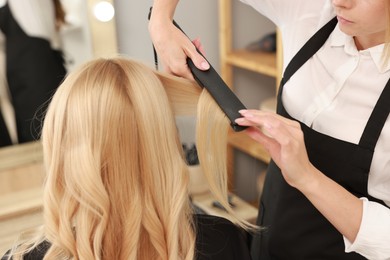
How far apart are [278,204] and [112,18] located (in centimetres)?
114

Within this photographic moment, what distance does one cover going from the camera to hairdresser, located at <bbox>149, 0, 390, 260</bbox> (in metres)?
0.96

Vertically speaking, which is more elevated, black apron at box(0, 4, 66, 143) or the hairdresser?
the hairdresser

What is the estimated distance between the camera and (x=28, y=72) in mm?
2021

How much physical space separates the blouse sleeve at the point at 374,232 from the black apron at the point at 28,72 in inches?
53.1

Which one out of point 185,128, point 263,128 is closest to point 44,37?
point 185,128

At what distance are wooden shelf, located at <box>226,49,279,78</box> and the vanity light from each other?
0.58 meters

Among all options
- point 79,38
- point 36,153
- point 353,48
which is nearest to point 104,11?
point 79,38

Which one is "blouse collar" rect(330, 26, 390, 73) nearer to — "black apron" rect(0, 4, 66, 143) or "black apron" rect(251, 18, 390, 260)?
"black apron" rect(251, 18, 390, 260)

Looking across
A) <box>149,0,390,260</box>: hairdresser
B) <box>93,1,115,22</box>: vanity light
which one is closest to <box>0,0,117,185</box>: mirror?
<box>93,1,115,22</box>: vanity light

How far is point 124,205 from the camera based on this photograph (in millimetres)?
1030

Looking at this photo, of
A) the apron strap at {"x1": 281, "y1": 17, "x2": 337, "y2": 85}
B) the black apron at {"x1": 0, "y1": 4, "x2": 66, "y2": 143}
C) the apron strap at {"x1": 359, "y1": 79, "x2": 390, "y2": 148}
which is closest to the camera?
the apron strap at {"x1": 359, "y1": 79, "x2": 390, "y2": 148}

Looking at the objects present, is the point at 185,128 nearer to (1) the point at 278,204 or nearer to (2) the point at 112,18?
(2) the point at 112,18

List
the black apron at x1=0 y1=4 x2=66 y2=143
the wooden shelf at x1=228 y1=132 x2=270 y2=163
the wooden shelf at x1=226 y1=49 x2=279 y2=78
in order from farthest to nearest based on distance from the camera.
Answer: the wooden shelf at x1=228 y1=132 x2=270 y2=163 < the wooden shelf at x1=226 y1=49 x2=279 y2=78 < the black apron at x1=0 y1=4 x2=66 y2=143

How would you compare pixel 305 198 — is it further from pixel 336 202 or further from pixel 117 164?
pixel 117 164
